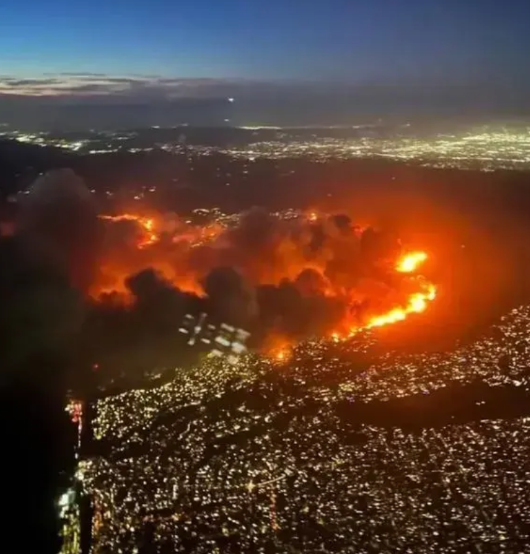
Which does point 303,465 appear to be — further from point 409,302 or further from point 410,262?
point 410,262

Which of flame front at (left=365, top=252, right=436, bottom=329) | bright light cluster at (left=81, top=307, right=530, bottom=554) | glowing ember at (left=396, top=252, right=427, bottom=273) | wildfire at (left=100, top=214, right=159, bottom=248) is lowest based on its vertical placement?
bright light cluster at (left=81, top=307, right=530, bottom=554)

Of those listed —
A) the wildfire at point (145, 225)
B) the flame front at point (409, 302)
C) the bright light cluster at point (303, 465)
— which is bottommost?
the bright light cluster at point (303, 465)

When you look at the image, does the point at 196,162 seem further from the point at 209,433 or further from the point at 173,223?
the point at 209,433

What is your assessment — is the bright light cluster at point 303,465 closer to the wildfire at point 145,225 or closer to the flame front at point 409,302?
the flame front at point 409,302

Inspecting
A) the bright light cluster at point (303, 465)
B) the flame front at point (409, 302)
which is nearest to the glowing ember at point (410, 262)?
the flame front at point (409, 302)

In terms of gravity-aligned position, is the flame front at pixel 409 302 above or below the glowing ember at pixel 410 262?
below

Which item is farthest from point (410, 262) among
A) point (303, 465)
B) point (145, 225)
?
point (303, 465)

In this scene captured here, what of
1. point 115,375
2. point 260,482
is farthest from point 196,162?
point 260,482

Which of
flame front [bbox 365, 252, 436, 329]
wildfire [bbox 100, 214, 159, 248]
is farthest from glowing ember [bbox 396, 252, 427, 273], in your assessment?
A: wildfire [bbox 100, 214, 159, 248]

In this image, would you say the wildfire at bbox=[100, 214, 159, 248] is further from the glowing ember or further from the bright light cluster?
the glowing ember
